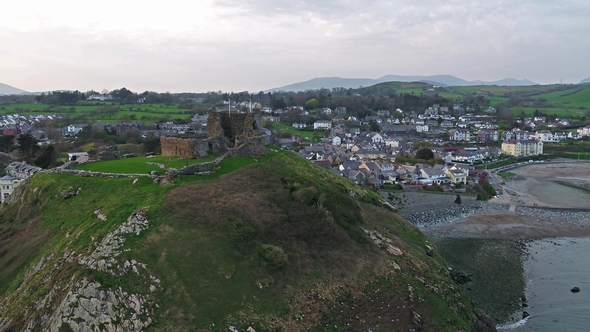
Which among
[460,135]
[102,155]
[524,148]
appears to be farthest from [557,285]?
[460,135]

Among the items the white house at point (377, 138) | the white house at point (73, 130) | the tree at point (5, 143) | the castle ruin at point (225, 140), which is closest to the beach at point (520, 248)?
the castle ruin at point (225, 140)

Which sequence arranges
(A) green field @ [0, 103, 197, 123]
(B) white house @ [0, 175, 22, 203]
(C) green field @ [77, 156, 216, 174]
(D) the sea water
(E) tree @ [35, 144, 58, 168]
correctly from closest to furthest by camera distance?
1. (D) the sea water
2. (C) green field @ [77, 156, 216, 174]
3. (B) white house @ [0, 175, 22, 203]
4. (E) tree @ [35, 144, 58, 168]
5. (A) green field @ [0, 103, 197, 123]

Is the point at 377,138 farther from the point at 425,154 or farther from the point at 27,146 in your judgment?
the point at 27,146

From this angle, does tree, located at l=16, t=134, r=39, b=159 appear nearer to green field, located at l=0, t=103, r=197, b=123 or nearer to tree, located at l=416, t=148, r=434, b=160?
green field, located at l=0, t=103, r=197, b=123

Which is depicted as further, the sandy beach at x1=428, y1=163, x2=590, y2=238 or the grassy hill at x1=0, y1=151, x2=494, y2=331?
the sandy beach at x1=428, y1=163, x2=590, y2=238

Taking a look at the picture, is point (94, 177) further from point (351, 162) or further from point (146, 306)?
point (351, 162)

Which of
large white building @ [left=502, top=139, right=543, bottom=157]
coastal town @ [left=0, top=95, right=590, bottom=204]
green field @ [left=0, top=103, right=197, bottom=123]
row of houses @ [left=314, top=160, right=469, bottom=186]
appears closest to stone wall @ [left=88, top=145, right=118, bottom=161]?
coastal town @ [left=0, top=95, right=590, bottom=204]

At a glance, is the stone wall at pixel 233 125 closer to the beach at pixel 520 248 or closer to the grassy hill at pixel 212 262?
the grassy hill at pixel 212 262
